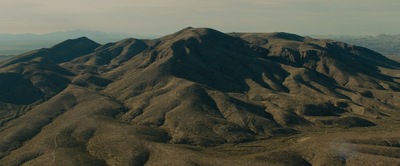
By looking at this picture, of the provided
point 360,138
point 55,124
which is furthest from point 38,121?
point 360,138

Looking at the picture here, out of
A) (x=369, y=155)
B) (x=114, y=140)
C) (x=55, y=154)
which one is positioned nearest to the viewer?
(x=369, y=155)

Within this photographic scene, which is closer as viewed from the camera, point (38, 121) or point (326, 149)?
point (326, 149)

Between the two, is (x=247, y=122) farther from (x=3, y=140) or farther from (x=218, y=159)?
(x=3, y=140)

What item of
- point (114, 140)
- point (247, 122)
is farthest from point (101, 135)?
point (247, 122)

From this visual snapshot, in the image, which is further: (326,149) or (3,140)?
(3,140)

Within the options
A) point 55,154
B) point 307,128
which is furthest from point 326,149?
point 55,154

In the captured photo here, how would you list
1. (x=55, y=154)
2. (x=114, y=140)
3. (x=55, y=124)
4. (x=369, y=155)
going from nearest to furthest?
(x=369, y=155) → (x=55, y=154) → (x=114, y=140) → (x=55, y=124)

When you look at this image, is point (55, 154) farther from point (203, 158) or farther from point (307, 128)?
point (307, 128)

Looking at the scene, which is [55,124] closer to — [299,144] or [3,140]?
[3,140]
